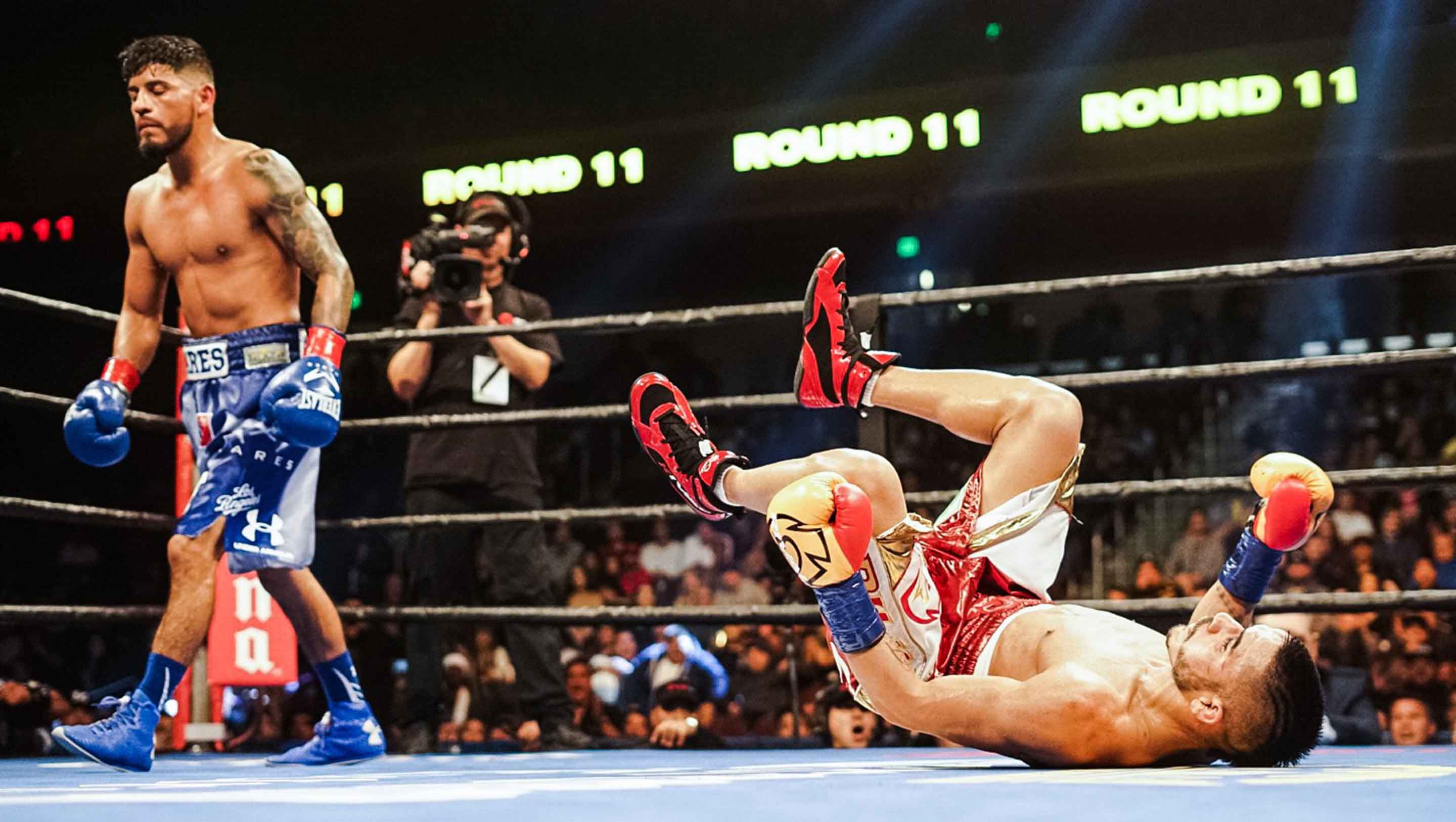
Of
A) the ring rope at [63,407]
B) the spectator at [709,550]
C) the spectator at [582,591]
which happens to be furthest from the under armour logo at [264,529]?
the spectator at [709,550]

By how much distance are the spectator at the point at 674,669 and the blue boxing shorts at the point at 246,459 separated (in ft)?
8.25

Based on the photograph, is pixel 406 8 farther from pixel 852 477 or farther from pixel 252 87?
pixel 852 477

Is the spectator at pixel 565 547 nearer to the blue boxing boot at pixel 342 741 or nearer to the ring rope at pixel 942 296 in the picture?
the ring rope at pixel 942 296

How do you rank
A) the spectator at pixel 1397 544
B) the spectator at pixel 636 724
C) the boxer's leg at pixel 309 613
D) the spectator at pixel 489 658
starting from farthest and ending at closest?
1. the spectator at pixel 489 658
2. the spectator at pixel 1397 544
3. the spectator at pixel 636 724
4. the boxer's leg at pixel 309 613

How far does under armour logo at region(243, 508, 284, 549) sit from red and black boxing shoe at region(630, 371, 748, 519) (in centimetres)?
60

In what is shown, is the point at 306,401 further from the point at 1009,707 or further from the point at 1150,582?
the point at 1150,582

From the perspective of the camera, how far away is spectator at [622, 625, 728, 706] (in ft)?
16.5

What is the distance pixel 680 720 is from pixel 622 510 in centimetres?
79

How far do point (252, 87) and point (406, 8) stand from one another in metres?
0.95

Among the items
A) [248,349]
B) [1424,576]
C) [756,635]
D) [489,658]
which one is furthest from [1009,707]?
[489,658]

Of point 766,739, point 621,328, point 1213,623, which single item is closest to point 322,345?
point 621,328

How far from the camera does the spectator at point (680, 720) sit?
11.0ft

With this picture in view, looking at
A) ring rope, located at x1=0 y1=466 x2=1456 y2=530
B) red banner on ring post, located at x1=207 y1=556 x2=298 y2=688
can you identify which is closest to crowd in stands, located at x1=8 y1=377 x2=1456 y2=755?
red banner on ring post, located at x1=207 y1=556 x2=298 y2=688

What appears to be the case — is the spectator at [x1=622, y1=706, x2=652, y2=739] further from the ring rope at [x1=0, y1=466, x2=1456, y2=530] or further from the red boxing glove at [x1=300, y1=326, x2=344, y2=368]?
the red boxing glove at [x1=300, y1=326, x2=344, y2=368]
